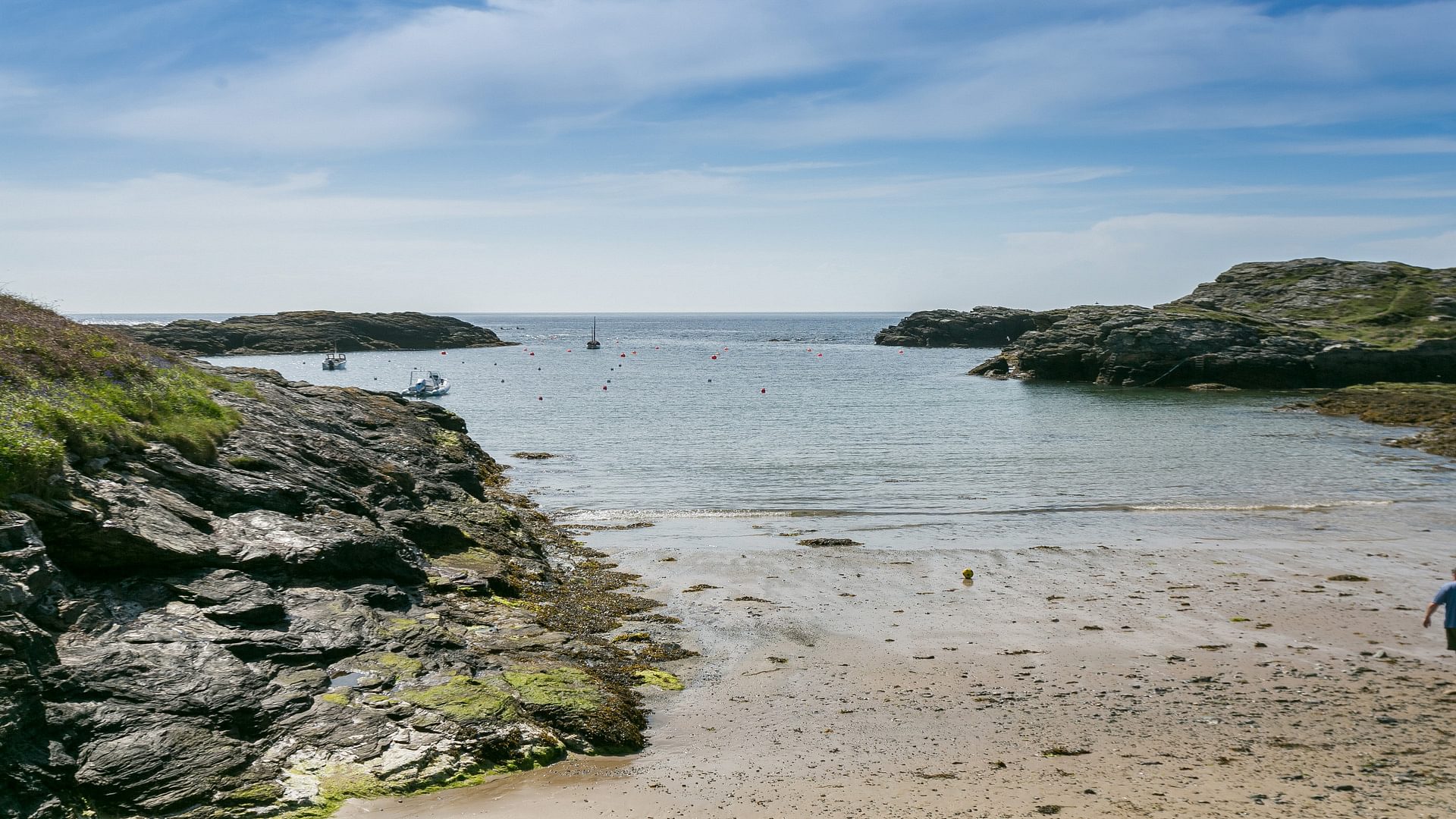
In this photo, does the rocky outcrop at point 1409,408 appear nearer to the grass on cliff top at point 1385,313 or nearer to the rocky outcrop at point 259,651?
the grass on cliff top at point 1385,313

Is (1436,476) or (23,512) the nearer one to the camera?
(23,512)

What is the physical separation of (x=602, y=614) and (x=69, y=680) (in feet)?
30.4

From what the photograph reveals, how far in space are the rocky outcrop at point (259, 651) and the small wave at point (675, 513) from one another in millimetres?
10189

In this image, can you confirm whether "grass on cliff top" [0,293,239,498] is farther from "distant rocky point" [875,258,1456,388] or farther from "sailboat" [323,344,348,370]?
"sailboat" [323,344,348,370]

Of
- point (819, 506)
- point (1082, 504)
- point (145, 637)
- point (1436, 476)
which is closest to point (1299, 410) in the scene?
point (1436, 476)

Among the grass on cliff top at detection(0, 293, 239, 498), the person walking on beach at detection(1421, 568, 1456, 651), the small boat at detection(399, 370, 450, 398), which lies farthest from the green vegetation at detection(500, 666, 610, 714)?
the small boat at detection(399, 370, 450, 398)

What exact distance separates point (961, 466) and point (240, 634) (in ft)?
101

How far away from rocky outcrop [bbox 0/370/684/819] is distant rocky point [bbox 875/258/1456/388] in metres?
71.1

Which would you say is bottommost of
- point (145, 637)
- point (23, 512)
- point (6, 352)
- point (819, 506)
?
point (819, 506)

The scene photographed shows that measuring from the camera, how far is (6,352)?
48.1 ft

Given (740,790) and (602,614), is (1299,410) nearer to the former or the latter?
(602,614)

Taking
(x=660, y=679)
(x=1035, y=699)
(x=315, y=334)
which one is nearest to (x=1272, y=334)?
(x=1035, y=699)

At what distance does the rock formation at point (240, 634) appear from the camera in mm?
9195

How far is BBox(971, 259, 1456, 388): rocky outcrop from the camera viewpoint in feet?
234
